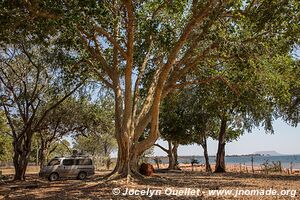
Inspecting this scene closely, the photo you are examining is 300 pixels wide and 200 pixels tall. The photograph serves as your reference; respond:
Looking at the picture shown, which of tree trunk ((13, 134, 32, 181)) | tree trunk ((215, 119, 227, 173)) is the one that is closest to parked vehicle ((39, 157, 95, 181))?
tree trunk ((13, 134, 32, 181))

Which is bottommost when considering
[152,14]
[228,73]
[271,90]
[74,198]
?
[74,198]

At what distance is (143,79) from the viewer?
70.5ft

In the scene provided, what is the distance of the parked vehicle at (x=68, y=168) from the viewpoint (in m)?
27.1

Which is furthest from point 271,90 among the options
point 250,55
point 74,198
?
point 74,198

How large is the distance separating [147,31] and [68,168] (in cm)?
1665

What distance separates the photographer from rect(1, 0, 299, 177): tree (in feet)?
39.9

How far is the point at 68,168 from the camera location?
27.8 meters

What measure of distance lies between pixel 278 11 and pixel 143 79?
34.8 ft

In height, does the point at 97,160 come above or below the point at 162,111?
below

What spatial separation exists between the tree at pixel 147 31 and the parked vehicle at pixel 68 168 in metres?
9.83

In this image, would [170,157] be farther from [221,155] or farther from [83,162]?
[83,162]

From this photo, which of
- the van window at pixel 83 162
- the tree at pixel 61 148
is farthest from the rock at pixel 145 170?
the tree at pixel 61 148

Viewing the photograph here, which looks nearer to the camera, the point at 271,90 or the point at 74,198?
the point at 74,198

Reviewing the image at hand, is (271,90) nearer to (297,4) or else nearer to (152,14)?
(297,4)
